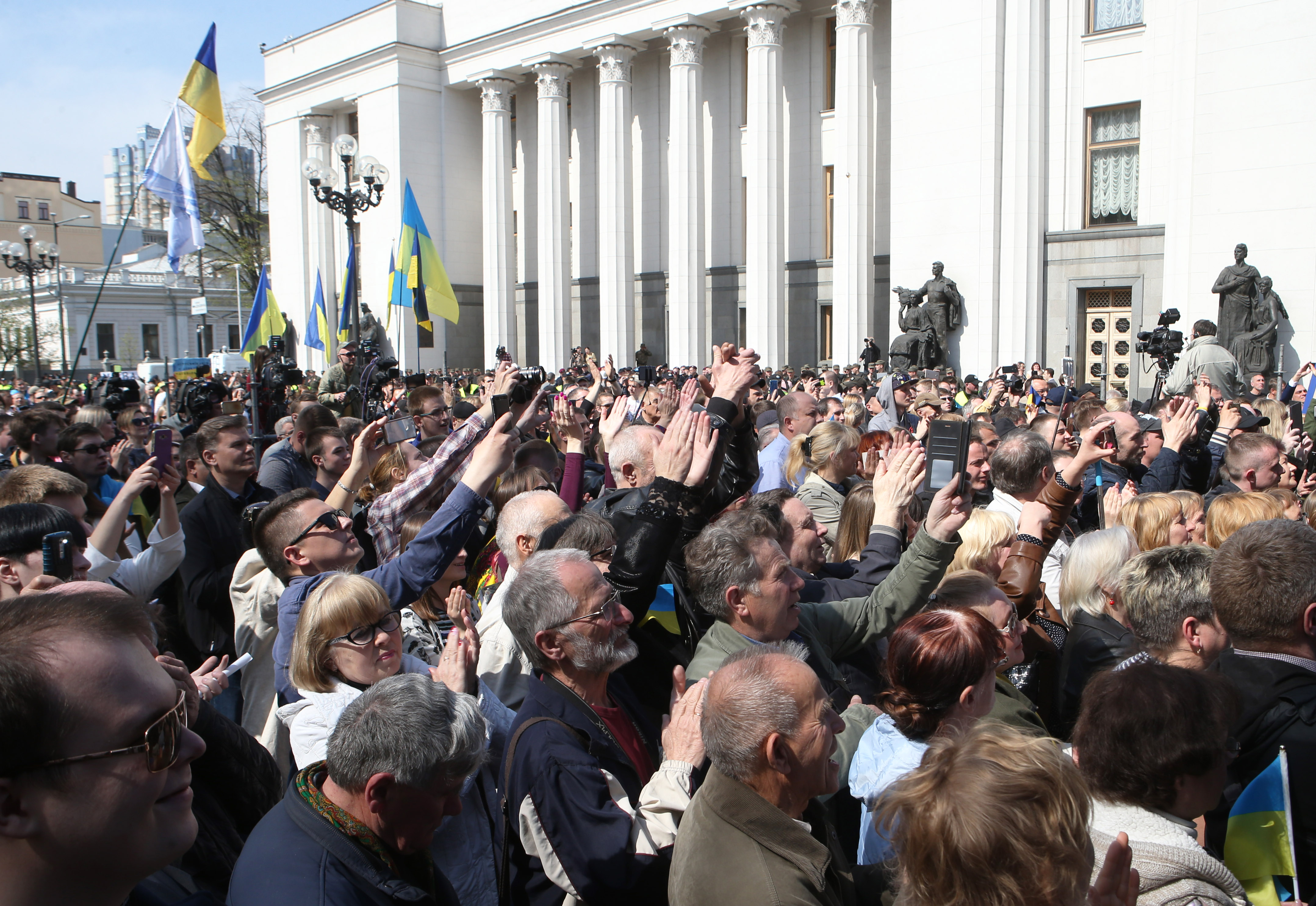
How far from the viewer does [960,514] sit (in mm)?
3520

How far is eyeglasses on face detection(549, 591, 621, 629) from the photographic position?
2898 mm

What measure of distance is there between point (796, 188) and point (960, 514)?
27.2 metres

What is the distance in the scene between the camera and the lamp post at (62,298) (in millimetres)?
28391

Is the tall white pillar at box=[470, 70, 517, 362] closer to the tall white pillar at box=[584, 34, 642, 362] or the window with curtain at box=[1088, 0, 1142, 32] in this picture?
the tall white pillar at box=[584, 34, 642, 362]

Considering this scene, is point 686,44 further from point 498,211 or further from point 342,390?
point 342,390

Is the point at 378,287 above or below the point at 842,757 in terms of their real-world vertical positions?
above

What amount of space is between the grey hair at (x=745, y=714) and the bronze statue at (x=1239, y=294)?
19085 millimetres

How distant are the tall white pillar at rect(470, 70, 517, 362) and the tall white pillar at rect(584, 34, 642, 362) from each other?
442cm

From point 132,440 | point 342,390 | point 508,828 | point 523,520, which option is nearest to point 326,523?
point 523,520

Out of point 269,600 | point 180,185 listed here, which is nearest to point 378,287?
point 180,185

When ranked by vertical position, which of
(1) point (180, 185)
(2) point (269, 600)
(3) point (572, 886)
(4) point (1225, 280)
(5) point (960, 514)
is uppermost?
(1) point (180, 185)

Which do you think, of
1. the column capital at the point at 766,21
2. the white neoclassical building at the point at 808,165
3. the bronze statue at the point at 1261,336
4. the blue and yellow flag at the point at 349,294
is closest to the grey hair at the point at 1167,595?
the blue and yellow flag at the point at 349,294

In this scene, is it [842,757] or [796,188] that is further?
[796,188]

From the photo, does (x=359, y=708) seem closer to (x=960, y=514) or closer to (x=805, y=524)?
(x=960, y=514)
